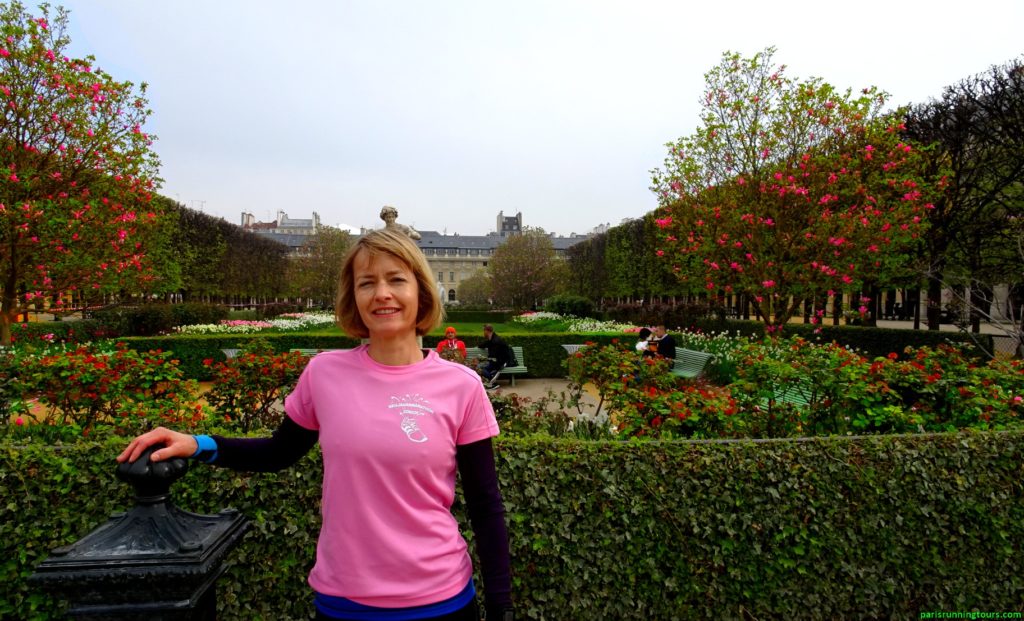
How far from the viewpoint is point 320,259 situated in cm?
3653

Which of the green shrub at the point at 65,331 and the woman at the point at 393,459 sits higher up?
the woman at the point at 393,459

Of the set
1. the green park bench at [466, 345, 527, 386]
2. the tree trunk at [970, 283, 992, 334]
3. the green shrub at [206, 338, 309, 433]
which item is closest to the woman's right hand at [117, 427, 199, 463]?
the green shrub at [206, 338, 309, 433]

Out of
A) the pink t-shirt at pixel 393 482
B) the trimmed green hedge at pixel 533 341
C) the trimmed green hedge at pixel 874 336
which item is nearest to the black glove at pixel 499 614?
the pink t-shirt at pixel 393 482

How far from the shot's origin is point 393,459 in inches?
50.2

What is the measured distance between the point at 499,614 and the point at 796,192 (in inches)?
462

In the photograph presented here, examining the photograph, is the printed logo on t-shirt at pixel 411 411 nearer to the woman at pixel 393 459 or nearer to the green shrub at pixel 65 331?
the woman at pixel 393 459

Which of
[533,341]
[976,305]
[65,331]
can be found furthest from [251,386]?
[976,305]

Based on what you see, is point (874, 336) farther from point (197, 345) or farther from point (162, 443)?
point (197, 345)

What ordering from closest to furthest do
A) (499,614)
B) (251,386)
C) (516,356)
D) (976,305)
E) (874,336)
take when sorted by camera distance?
(499,614) < (251,386) < (516,356) < (874,336) < (976,305)

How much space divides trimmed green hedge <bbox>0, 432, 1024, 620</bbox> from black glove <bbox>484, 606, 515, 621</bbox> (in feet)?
4.46

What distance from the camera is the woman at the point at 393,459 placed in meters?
1.28

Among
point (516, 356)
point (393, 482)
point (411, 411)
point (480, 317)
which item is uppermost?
point (411, 411)

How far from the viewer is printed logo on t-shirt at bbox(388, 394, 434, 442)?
4.26 ft

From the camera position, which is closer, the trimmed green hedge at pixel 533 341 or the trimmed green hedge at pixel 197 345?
the trimmed green hedge at pixel 197 345
